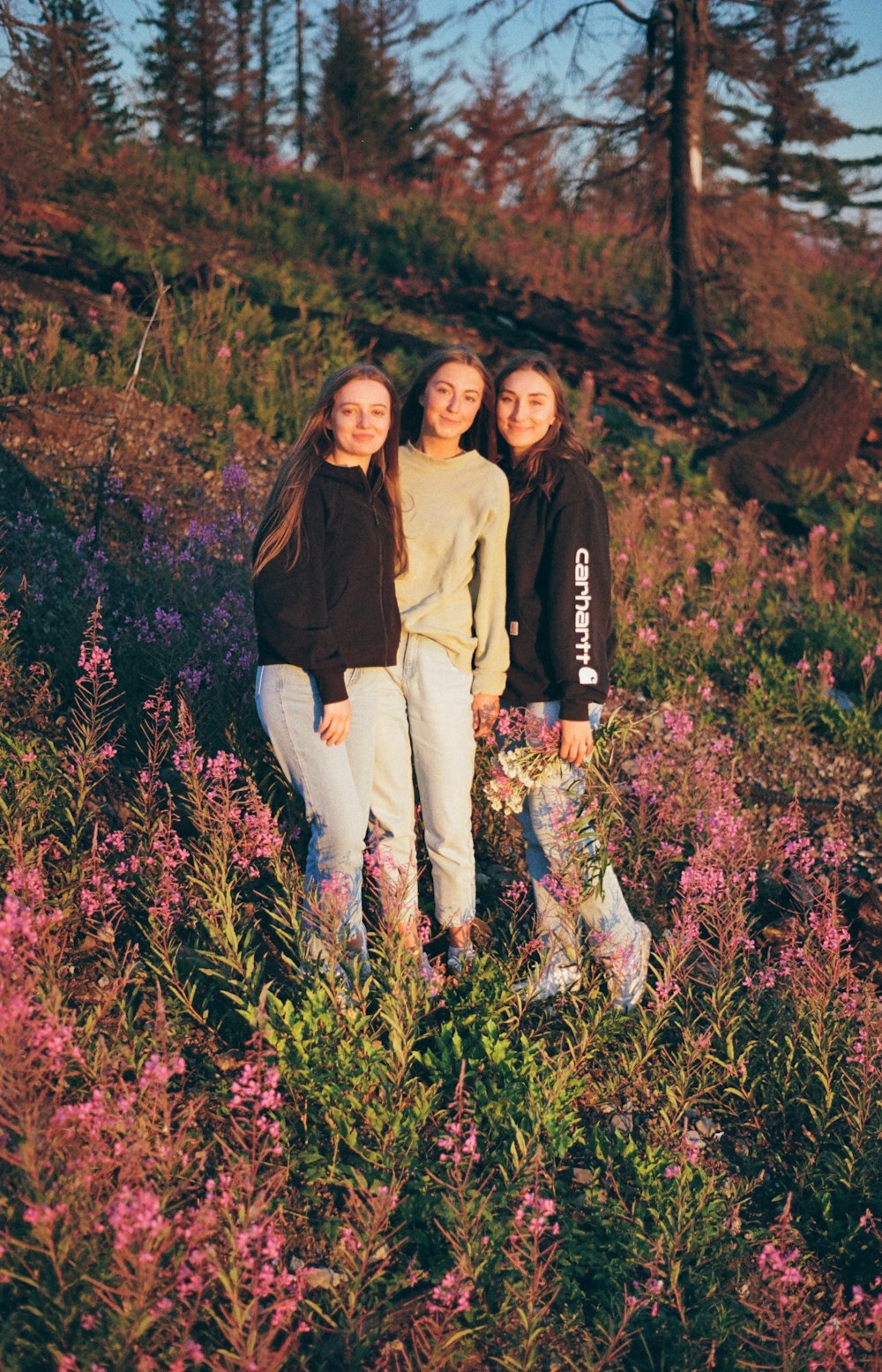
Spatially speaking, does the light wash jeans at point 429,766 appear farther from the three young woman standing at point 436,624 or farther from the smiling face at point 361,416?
the smiling face at point 361,416

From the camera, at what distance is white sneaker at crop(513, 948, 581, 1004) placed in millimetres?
3547

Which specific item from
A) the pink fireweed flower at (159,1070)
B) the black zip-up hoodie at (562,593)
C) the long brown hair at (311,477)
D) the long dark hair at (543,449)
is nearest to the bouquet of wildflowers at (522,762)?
the black zip-up hoodie at (562,593)

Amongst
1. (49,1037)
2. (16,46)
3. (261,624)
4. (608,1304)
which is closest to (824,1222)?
(608,1304)

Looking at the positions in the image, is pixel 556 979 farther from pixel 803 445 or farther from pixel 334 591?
pixel 803 445

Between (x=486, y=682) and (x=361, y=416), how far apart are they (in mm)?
1048

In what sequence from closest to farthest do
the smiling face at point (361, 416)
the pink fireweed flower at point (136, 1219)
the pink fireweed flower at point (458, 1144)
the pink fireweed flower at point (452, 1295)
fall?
the pink fireweed flower at point (136, 1219)
the pink fireweed flower at point (452, 1295)
the pink fireweed flower at point (458, 1144)
the smiling face at point (361, 416)

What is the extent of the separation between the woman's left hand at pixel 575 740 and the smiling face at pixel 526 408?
1054 millimetres

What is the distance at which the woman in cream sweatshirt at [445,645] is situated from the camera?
11.6ft

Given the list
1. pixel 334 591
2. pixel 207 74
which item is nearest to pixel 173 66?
pixel 207 74

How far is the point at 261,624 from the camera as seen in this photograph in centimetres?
332

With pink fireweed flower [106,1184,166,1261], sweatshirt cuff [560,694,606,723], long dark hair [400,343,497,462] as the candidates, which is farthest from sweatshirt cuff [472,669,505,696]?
pink fireweed flower [106,1184,166,1261]

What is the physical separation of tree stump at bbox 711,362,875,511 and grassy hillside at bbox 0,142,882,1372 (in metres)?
2.42

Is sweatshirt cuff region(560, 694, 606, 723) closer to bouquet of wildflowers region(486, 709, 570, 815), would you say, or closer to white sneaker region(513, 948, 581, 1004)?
bouquet of wildflowers region(486, 709, 570, 815)

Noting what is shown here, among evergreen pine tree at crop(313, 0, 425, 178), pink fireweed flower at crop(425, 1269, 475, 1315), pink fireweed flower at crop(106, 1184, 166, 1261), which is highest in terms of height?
evergreen pine tree at crop(313, 0, 425, 178)
